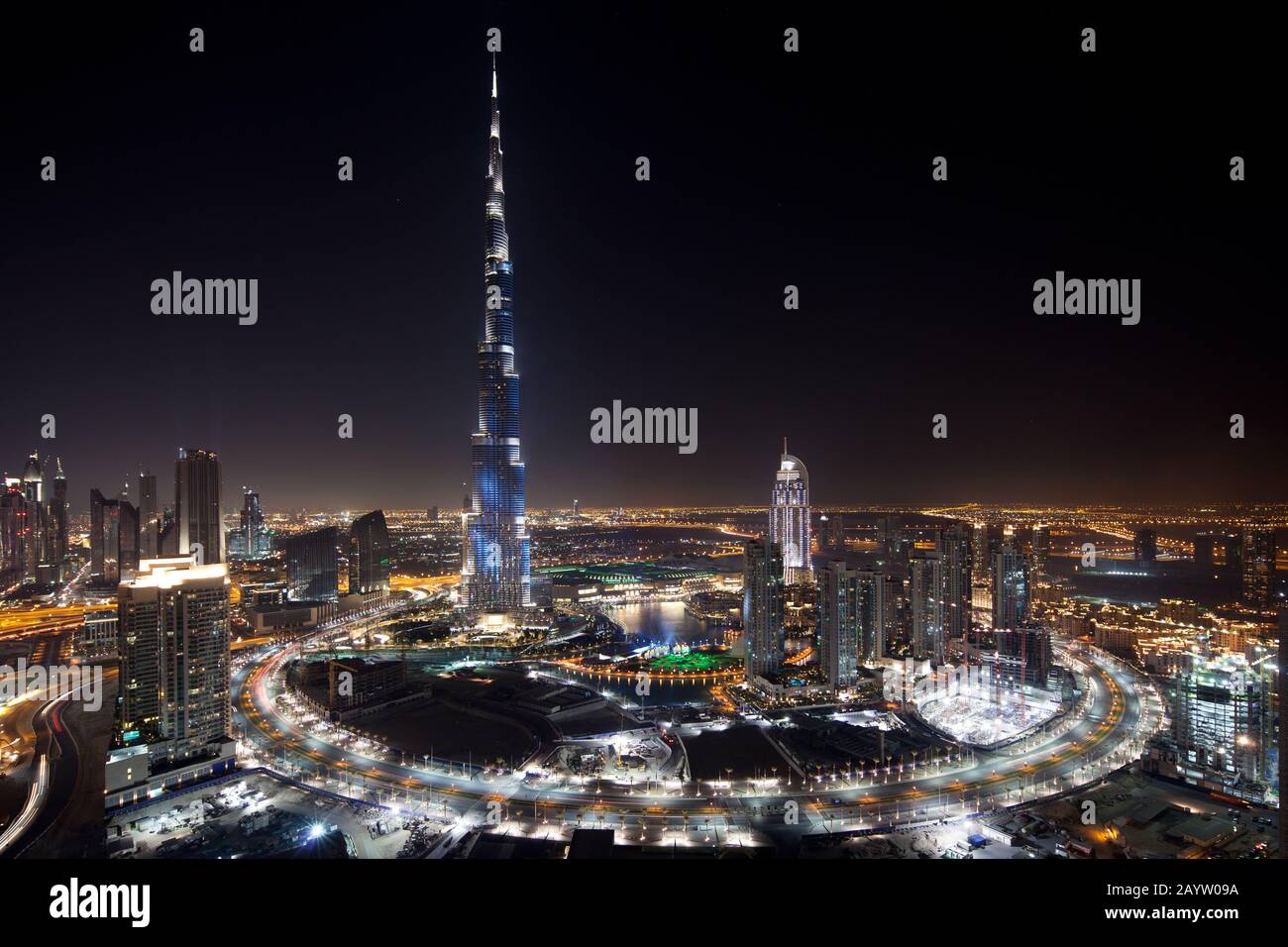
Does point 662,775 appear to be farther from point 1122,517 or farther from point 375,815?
point 1122,517

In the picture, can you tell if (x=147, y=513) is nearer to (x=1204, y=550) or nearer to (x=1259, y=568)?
(x=1259, y=568)

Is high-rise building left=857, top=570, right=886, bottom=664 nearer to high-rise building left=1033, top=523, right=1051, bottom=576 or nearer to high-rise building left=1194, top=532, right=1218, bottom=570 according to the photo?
high-rise building left=1033, top=523, right=1051, bottom=576

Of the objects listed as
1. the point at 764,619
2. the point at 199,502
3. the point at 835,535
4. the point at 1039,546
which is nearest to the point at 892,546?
the point at 1039,546

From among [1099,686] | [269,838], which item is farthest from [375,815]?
[1099,686]

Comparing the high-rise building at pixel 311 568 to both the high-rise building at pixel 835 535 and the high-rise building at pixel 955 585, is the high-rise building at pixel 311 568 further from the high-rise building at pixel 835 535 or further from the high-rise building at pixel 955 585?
the high-rise building at pixel 835 535

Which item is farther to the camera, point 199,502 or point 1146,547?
point 1146,547


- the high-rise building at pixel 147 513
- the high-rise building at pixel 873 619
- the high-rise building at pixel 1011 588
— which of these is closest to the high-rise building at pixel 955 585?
the high-rise building at pixel 1011 588
